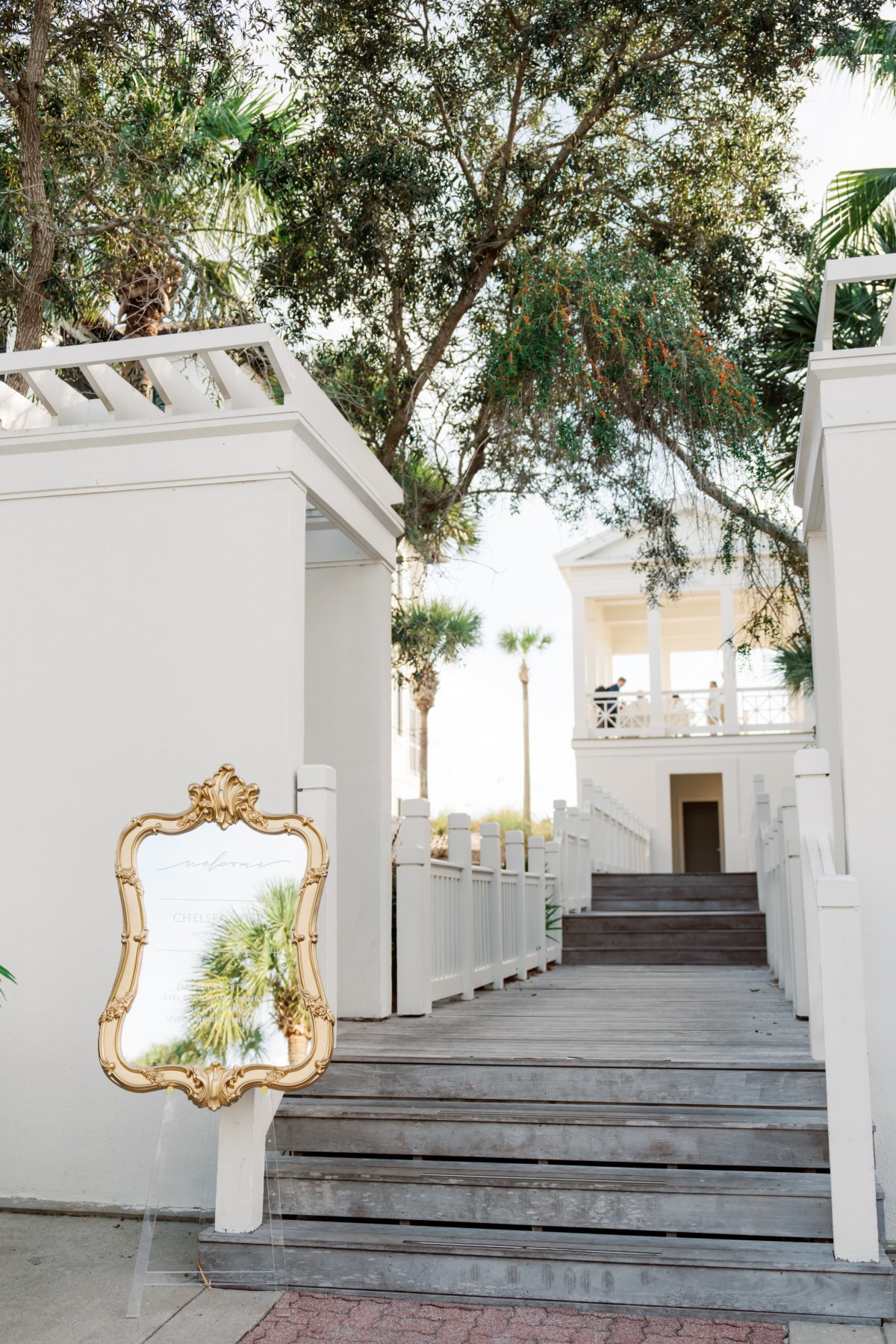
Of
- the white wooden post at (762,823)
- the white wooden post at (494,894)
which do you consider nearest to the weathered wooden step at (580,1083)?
the white wooden post at (494,894)

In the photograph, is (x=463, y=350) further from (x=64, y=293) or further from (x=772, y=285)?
(x=64, y=293)

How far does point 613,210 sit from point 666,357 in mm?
2730

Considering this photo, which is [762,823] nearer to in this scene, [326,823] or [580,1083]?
[580,1083]

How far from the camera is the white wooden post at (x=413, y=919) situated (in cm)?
649

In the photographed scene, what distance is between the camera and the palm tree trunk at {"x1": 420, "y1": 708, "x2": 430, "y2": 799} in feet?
84.8

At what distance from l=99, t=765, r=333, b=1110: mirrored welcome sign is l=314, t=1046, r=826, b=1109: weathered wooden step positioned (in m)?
0.87

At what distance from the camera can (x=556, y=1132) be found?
4.43m

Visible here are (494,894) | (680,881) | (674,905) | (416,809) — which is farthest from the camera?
(680,881)

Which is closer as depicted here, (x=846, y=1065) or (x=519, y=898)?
(x=846, y=1065)

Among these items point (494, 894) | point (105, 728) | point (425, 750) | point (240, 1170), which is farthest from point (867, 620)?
point (425, 750)

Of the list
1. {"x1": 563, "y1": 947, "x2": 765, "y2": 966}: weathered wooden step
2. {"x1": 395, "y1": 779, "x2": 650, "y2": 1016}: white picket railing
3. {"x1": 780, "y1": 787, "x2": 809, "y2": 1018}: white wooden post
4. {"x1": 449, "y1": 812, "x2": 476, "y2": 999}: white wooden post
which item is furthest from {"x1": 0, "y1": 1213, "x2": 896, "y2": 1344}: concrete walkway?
{"x1": 563, "y1": 947, "x2": 765, "y2": 966}: weathered wooden step

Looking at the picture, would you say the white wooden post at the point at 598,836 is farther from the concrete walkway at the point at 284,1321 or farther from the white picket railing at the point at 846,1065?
the concrete walkway at the point at 284,1321

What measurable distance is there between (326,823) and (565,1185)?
5.68 ft

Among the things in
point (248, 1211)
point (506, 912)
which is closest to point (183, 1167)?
point (248, 1211)
